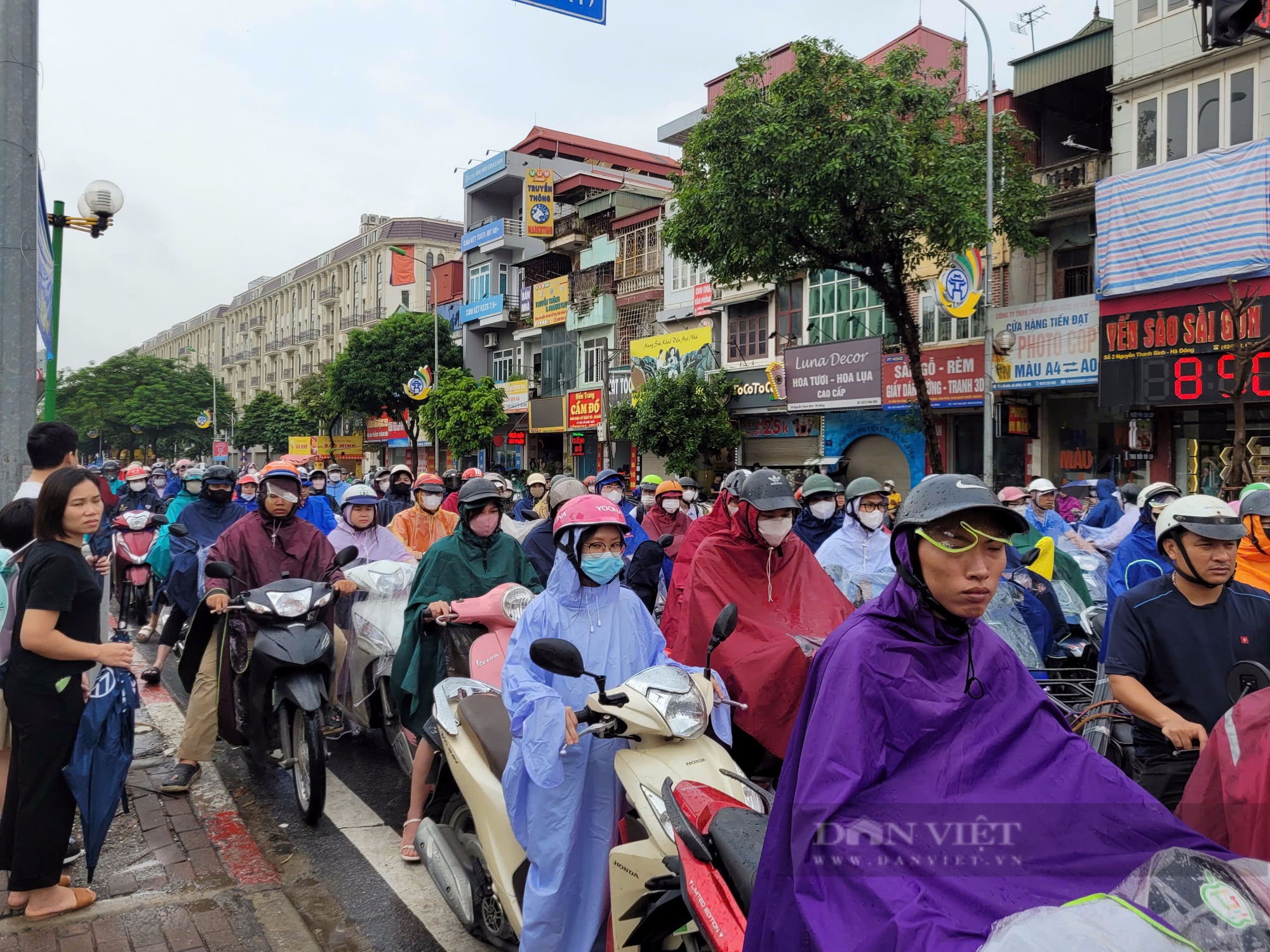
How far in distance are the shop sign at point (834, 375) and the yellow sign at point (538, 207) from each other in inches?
588

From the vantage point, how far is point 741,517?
4426mm

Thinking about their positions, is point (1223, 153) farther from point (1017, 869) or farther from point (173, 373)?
point (173, 373)

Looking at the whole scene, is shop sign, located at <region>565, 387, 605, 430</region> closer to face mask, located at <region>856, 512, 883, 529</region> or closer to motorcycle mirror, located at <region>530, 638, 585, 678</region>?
face mask, located at <region>856, 512, 883, 529</region>

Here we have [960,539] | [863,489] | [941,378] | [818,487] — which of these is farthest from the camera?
[941,378]

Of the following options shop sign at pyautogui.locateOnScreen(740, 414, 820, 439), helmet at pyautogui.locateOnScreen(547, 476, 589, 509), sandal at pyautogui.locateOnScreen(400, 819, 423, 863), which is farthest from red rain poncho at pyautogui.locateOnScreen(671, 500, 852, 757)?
shop sign at pyautogui.locateOnScreen(740, 414, 820, 439)

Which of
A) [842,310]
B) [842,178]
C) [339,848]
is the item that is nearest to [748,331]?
[842,310]

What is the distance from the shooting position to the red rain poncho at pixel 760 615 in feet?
13.1

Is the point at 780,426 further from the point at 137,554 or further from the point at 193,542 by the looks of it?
the point at 193,542

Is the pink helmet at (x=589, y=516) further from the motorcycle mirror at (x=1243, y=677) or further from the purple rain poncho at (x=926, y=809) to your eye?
the motorcycle mirror at (x=1243, y=677)

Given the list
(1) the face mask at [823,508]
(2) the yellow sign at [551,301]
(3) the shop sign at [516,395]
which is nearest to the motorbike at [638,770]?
(1) the face mask at [823,508]

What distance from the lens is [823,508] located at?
818cm

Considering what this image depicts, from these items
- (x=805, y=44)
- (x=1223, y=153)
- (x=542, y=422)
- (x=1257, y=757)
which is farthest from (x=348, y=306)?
(x=1257, y=757)

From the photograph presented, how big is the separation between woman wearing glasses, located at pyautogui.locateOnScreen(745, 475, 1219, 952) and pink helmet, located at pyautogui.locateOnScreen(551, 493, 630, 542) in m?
1.39

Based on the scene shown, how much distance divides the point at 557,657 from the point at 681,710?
1.32 ft
